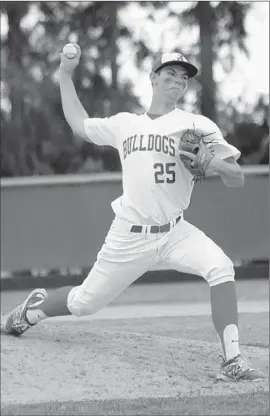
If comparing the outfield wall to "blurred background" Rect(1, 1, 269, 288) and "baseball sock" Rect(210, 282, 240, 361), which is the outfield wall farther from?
"baseball sock" Rect(210, 282, 240, 361)

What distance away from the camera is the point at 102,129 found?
Result: 181 inches

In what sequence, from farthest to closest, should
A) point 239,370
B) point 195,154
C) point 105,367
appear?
point 105,367 < point 239,370 < point 195,154

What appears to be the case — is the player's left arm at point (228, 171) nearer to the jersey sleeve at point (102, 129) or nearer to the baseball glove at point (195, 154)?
the baseball glove at point (195, 154)

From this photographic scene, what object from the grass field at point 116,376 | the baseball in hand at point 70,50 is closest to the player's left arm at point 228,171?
the baseball in hand at point 70,50

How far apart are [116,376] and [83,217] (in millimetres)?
6424

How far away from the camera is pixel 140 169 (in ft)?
14.2

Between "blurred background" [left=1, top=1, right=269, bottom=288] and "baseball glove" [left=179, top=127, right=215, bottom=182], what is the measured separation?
477 cm

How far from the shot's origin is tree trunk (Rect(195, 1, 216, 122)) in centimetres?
929

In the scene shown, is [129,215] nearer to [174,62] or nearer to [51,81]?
[174,62]

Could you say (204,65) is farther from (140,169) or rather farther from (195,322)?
(140,169)

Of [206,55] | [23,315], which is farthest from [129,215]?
[206,55]

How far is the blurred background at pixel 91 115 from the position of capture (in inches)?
381

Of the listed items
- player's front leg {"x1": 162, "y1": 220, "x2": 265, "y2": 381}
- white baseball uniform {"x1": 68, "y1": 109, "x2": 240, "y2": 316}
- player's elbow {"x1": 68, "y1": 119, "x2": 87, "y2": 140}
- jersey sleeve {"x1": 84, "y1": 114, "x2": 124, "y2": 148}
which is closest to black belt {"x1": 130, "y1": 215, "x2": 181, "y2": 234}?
white baseball uniform {"x1": 68, "y1": 109, "x2": 240, "y2": 316}

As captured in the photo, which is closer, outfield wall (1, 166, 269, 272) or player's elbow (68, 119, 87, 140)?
player's elbow (68, 119, 87, 140)
